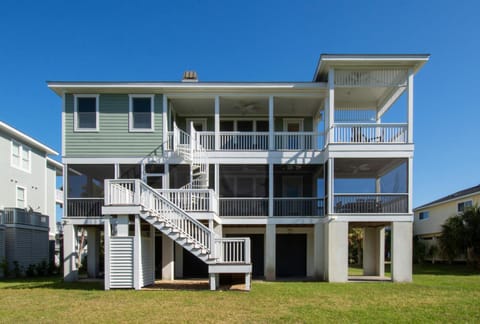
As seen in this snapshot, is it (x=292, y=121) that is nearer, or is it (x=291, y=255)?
(x=291, y=255)

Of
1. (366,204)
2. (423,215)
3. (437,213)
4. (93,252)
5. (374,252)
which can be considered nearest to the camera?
(366,204)

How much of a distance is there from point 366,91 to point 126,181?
11330 millimetres

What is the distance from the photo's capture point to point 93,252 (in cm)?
1773

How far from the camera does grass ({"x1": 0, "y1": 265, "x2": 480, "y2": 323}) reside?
330 inches

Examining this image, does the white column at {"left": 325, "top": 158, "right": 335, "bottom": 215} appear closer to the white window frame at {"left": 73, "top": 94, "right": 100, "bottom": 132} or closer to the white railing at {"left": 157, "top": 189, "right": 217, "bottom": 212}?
the white railing at {"left": 157, "top": 189, "right": 217, "bottom": 212}

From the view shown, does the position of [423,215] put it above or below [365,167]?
below

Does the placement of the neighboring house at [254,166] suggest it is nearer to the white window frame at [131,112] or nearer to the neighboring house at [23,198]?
the white window frame at [131,112]

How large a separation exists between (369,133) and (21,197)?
69.3 feet

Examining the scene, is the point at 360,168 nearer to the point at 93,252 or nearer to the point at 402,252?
the point at 402,252

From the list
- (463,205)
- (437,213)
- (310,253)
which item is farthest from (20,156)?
(437,213)

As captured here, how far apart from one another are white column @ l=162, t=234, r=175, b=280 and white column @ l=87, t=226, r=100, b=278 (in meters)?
3.50

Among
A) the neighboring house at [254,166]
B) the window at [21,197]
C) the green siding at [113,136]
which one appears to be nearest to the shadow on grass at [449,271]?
the neighboring house at [254,166]

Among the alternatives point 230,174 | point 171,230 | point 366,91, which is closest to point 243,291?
point 171,230

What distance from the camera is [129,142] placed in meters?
16.6
